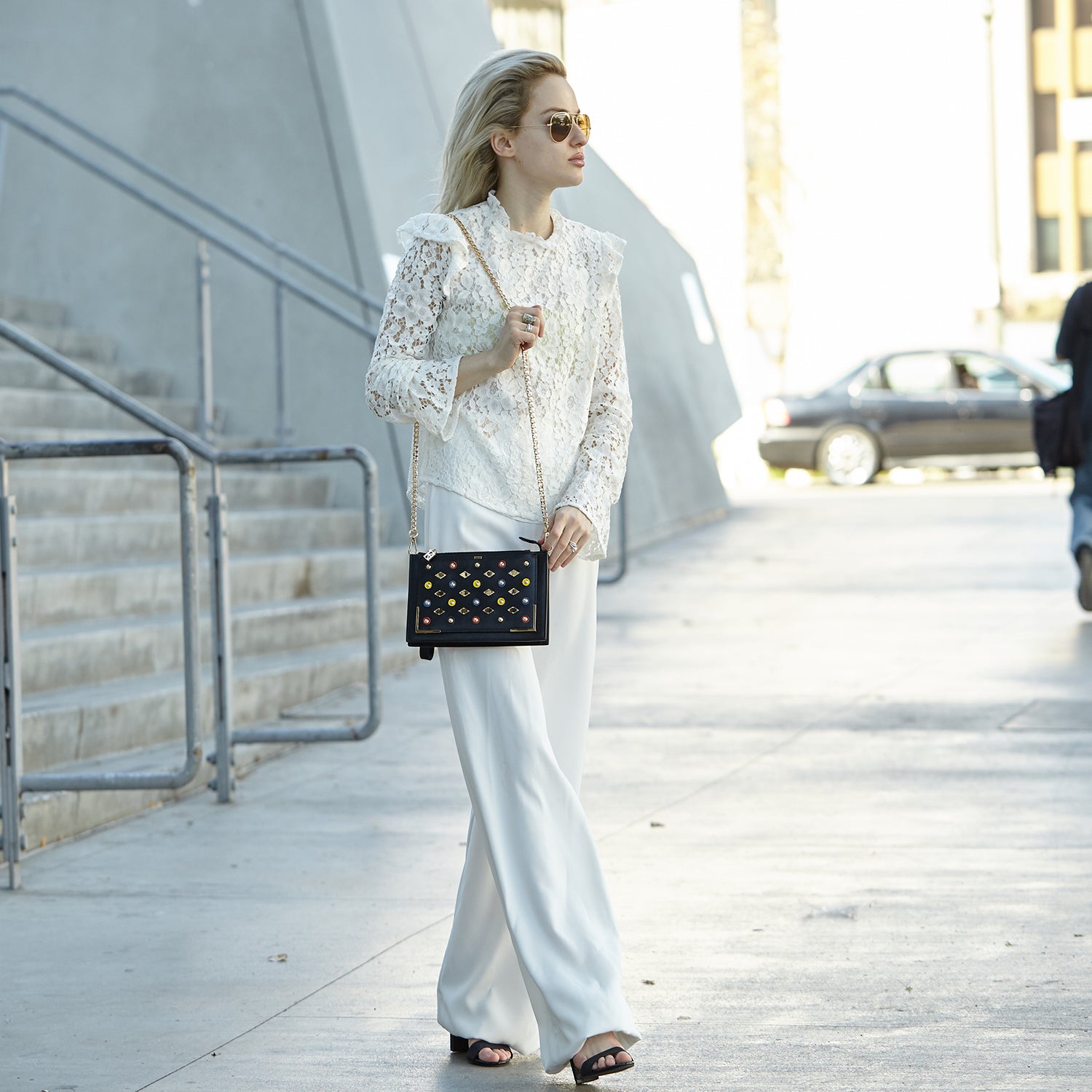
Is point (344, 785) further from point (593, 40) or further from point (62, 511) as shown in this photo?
point (593, 40)

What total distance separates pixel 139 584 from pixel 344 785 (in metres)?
1.69

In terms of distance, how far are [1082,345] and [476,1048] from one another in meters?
7.14

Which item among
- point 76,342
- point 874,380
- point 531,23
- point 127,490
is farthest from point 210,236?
point 531,23

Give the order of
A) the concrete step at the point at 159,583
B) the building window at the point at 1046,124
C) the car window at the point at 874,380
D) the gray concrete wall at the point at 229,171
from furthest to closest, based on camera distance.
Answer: the building window at the point at 1046,124, the car window at the point at 874,380, the gray concrete wall at the point at 229,171, the concrete step at the point at 159,583

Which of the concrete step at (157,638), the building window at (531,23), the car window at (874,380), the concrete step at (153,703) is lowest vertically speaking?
the concrete step at (153,703)

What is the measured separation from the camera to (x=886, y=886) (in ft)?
16.0

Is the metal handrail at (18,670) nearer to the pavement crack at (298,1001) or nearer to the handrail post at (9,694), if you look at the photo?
the handrail post at (9,694)

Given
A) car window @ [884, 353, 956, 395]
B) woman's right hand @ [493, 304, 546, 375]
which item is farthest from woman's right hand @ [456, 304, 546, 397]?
car window @ [884, 353, 956, 395]

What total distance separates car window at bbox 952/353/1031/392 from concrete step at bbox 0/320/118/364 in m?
10.7

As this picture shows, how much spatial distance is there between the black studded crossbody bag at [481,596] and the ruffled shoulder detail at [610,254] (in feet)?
0.80

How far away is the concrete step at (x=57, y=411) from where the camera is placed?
8805 mm

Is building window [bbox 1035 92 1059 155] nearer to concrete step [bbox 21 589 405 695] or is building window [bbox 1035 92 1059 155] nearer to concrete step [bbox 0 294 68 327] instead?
concrete step [bbox 0 294 68 327]

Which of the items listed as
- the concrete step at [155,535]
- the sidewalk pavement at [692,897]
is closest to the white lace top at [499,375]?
the sidewalk pavement at [692,897]

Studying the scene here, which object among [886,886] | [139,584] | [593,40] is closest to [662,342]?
[139,584]
